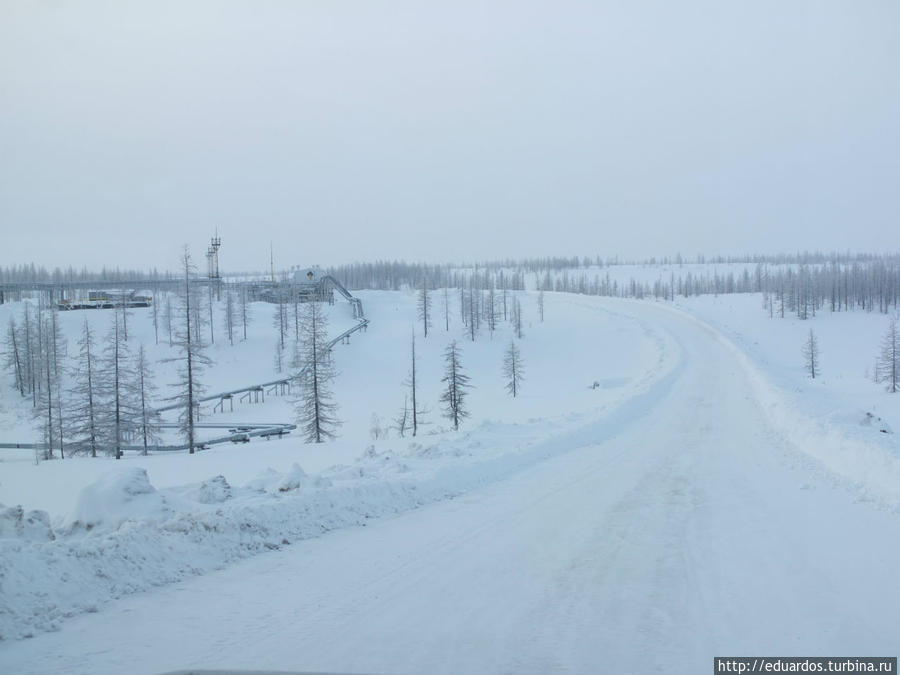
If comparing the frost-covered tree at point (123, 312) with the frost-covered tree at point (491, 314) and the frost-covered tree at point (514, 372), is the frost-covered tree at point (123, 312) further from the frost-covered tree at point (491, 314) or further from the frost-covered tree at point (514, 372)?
the frost-covered tree at point (491, 314)

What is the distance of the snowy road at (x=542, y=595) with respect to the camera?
5.28 m

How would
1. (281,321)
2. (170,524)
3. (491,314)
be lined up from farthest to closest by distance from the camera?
(491,314), (281,321), (170,524)

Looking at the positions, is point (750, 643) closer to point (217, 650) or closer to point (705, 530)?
point (705, 530)

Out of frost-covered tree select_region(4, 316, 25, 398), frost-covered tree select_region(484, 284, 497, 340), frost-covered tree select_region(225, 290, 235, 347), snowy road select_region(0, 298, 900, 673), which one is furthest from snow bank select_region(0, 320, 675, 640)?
frost-covered tree select_region(484, 284, 497, 340)

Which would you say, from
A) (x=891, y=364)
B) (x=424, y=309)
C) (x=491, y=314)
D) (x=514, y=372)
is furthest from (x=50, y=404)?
(x=891, y=364)

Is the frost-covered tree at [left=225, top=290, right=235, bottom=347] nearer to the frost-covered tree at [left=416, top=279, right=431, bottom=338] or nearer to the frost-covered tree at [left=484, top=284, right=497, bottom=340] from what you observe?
the frost-covered tree at [left=416, top=279, right=431, bottom=338]

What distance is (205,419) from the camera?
5512cm

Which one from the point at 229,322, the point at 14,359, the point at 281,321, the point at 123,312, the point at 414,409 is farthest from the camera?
the point at 123,312

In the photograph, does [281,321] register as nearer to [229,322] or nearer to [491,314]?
[229,322]

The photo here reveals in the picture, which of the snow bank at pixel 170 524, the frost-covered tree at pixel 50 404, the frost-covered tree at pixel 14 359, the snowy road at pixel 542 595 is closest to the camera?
the snowy road at pixel 542 595

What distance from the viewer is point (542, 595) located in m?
6.52

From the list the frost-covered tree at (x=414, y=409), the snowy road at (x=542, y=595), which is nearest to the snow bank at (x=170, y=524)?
the snowy road at (x=542, y=595)

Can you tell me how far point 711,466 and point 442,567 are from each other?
28.7 ft

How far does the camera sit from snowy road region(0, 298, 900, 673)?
5281 millimetres
